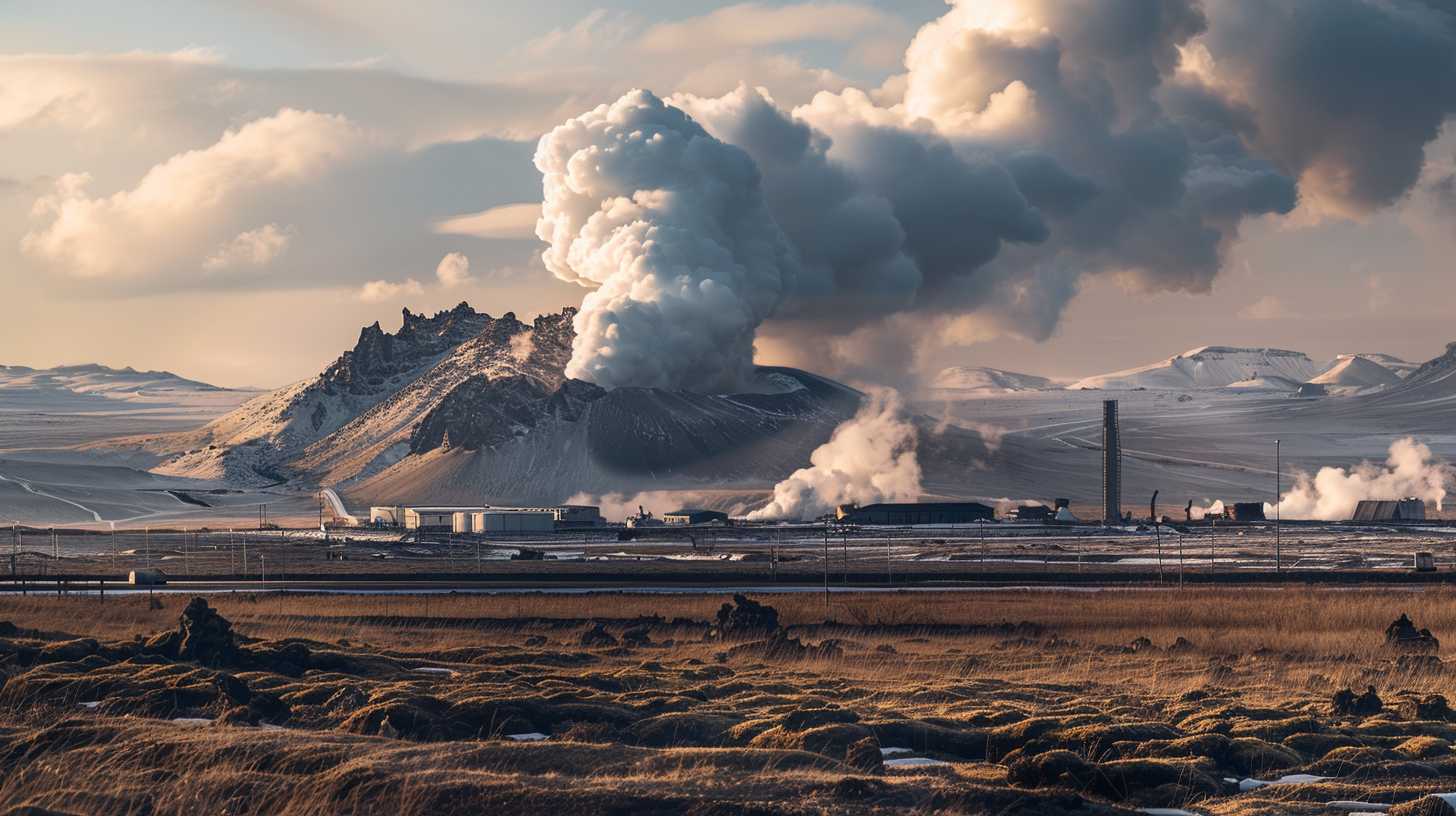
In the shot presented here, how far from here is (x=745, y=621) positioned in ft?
209

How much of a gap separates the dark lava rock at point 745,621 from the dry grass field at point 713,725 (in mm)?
1704

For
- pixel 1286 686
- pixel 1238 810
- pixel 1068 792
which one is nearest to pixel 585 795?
pixel 1068 792

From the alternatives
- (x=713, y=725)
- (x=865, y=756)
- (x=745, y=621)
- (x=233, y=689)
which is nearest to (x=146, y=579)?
(x=745, y=621)

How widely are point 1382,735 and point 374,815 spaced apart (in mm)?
19202

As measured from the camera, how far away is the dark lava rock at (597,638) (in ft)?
197

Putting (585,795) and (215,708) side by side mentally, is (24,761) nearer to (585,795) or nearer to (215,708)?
(215,708)

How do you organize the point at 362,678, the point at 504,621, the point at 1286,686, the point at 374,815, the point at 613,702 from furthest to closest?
the point at 504,621 → the point at 1286,686 → the point at 362,678 → the point at 613,702 → the point at 374,815

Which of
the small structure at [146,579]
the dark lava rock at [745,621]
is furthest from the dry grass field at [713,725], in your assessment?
the small structure at [146,579]

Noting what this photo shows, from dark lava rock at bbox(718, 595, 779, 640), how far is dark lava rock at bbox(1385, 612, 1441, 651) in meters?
21.1

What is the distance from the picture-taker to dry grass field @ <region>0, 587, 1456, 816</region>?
24141mm

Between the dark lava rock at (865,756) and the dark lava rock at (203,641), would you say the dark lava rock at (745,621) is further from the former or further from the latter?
the dark lava rock at (865,756)

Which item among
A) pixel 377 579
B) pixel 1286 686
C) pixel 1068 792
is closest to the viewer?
pixel 1068 792

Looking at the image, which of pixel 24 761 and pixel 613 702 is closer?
pixel 24 761

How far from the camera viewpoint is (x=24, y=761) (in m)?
26.2
